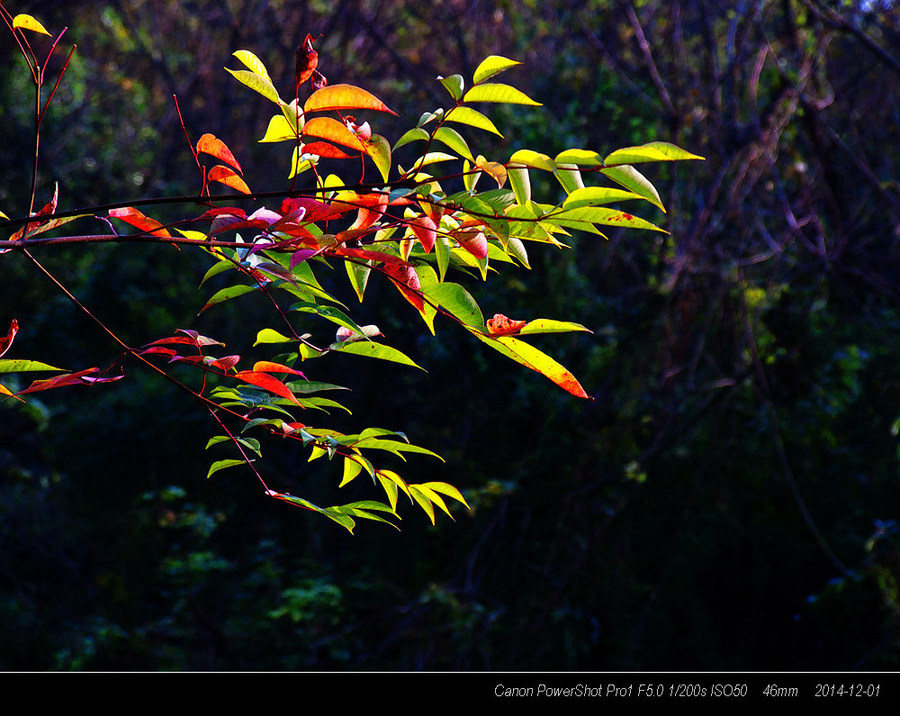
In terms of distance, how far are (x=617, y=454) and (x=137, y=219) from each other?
2148 mm

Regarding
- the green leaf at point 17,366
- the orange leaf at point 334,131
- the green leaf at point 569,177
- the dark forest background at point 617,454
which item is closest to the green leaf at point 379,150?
the orange leaf at point 334,131

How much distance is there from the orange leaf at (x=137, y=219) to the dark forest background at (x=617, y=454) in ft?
6.74

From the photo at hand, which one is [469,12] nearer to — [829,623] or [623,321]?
[623,321]

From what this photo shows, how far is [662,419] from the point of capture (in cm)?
257

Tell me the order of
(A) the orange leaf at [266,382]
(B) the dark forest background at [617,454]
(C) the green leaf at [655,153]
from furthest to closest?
(B) the dark forest background at [617,454], (A) the orange leaf at [266,382], (C) the green leaf at [655,153]

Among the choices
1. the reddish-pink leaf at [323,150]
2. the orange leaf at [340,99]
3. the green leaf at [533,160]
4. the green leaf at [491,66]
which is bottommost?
the reddish-pink leaf at [323,150]

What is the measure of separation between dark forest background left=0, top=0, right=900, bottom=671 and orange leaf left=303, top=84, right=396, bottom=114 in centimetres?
206

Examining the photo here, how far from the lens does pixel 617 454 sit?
8.43 ft

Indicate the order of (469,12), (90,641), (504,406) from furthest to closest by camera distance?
(469,12) → (504,406) → (90,641)

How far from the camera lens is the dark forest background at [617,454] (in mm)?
2551

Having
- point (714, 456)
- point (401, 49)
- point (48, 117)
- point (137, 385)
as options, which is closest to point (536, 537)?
point (714, 456)

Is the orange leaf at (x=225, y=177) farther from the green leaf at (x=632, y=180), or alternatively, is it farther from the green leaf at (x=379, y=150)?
the green leaf at (x=632, y=180)

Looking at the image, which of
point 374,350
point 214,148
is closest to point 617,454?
point 374,350

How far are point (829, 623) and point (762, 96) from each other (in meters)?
1.79
